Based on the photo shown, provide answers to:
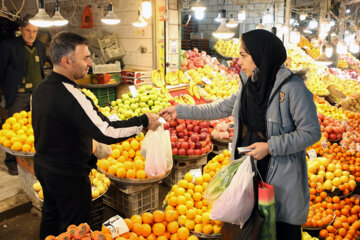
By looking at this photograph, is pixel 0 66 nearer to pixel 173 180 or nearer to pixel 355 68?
pixel 173 180

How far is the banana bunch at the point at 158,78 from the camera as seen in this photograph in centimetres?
597

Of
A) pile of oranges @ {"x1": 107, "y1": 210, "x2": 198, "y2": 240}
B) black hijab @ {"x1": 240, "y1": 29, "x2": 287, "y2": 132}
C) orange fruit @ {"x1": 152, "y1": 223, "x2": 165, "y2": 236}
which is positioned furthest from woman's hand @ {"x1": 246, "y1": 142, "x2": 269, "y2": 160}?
orange fruit @ {"x1": 152, "y1": 223, "x2": 165, "y2": 236}

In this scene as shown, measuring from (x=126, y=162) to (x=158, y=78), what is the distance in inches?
122

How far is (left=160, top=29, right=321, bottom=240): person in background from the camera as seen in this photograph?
186 centimetres

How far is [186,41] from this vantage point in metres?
13.6

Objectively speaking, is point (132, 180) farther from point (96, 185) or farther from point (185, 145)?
point (185, 145)

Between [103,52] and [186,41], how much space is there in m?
7.36

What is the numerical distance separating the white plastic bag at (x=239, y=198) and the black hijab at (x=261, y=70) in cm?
30

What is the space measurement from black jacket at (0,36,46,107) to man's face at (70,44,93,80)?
9.07 feet

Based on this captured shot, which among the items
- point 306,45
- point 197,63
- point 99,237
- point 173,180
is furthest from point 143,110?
point 306,45

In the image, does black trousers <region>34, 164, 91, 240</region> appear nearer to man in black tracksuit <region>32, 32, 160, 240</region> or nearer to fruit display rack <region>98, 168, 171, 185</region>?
man in black tracksuit <region>32, 32, 160, 240</region>

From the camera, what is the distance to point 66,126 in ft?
7.11

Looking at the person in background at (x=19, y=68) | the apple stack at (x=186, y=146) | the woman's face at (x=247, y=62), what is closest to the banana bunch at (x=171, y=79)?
the apple stack at (x=186, y=146)

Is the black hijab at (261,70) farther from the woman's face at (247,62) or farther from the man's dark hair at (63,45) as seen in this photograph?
the man's dark hair at (63,45)
